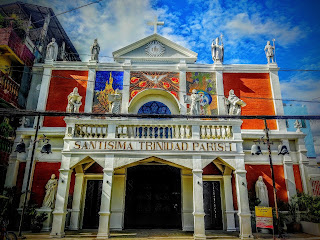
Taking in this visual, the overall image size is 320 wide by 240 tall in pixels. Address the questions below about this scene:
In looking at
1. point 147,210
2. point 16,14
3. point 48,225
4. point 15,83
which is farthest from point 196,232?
point 16,14

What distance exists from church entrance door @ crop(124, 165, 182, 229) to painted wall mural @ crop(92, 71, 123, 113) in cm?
423

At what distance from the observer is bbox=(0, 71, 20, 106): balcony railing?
13.6 metres

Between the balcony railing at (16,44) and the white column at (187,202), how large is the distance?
12.0m

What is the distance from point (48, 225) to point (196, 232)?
296 inches

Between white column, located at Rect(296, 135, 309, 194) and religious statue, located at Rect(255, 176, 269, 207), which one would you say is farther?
white column, located at Rect(296, 135, 309, 194)

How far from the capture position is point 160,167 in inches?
564

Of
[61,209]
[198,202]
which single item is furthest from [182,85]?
[61,209]

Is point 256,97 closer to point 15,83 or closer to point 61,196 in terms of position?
point 61,196

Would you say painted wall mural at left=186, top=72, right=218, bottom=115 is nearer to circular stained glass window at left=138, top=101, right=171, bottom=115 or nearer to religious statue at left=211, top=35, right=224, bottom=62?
religious statue at left=211, top=35, right=224, bottom=62

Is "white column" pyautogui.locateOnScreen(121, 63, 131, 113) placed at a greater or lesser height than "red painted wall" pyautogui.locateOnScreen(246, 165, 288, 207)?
greater

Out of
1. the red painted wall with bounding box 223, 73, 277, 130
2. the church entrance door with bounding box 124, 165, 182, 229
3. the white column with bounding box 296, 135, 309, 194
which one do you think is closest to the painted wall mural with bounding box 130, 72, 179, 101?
the red painted wall with bounding box 223, 73, 277, 130

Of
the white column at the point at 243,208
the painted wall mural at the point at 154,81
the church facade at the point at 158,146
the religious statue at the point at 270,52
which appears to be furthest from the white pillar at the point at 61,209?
the religious statue at the point at 270,52

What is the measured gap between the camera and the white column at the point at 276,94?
1484cm

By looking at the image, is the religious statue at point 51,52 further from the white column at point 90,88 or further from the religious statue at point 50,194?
the religious statue at point 50,194
